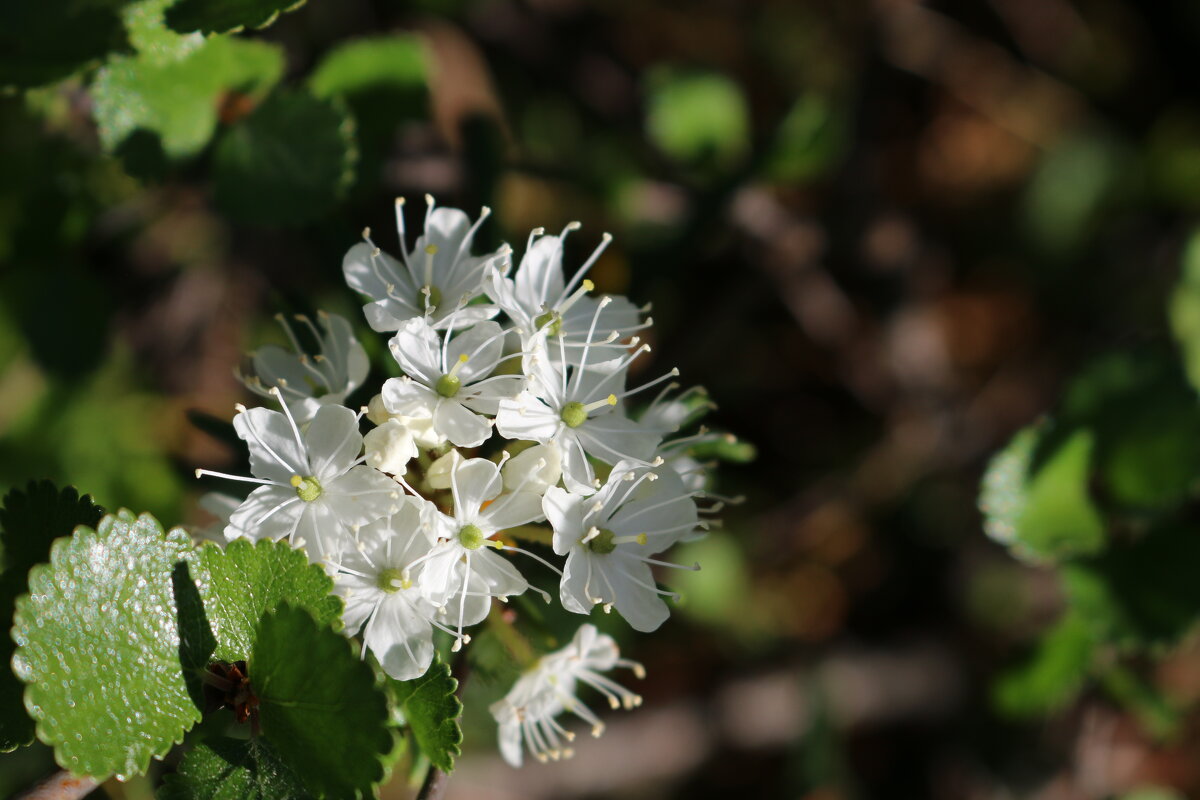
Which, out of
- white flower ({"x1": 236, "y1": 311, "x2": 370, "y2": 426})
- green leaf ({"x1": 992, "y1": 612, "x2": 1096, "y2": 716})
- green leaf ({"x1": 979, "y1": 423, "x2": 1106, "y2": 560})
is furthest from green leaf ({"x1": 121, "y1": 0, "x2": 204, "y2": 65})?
green leaf ({"x1": 992, "y1": 612, "x2": 1096, "y2": 716})

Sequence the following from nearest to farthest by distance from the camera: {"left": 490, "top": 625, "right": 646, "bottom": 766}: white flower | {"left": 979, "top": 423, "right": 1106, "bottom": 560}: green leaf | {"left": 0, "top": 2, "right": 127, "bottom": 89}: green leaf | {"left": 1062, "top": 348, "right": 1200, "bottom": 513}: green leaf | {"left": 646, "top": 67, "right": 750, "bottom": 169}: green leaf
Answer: {"left": 490, "top": 625, "right": 646, "bottom": 766}: white flower
{"left": 0, "top": 2, "right": 127, "bottom": 89}: green leaf
{"left": 979, "top": 423, "right": 1106, "bottom": 560}: green leaf
{"left": 1062, "top": 348, "right": 1200, "bottom": 513}: green leaf
{"left": 646, "top": 67, "right": 750, "bottom": 169}: green leaf

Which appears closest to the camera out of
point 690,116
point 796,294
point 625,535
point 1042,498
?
point 625,535

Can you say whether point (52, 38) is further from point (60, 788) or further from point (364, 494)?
point (60, 788)

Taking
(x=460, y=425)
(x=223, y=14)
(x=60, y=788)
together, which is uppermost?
(x=223, y=14)

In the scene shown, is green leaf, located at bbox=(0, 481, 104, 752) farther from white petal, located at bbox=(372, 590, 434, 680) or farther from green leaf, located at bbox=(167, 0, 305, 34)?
green leaf, located at bbox=(167, 0, 305, 34)

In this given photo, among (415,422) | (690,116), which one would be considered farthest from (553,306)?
(690,116)

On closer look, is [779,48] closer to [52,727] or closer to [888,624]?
[888,624]

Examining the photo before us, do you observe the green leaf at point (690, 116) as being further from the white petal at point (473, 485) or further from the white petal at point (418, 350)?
the white petal at point (473, 485)
